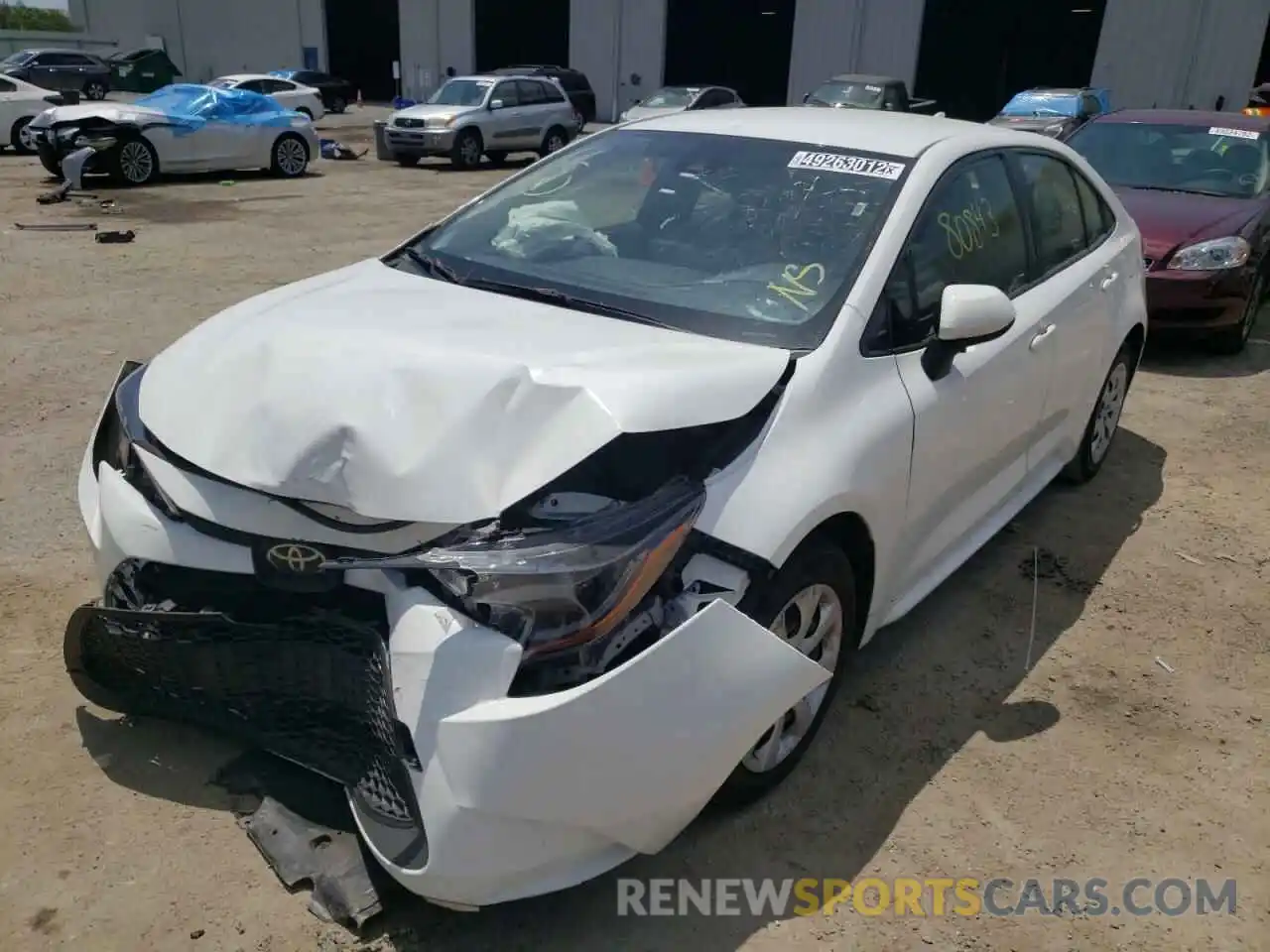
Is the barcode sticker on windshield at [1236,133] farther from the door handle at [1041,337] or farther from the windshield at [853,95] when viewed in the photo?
the windshield at [853,95]

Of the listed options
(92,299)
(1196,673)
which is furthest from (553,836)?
(92,299)

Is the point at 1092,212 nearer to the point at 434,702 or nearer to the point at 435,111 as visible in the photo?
the point at 434,702

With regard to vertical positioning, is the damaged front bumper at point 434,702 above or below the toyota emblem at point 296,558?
below

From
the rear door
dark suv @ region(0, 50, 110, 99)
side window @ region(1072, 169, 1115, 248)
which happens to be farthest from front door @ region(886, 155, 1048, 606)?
dark suv @ region(0, 50, 110, 99)

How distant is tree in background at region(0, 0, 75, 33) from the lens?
71062 mm

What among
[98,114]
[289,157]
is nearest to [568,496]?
[98,114]

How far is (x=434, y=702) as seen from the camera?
7.05ft

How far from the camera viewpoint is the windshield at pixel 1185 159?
7.97 meters

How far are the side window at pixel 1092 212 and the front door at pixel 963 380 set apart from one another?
860mm

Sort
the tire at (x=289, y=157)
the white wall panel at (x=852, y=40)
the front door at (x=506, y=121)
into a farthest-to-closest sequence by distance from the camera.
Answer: the white wall panel at (x=852, y=40), the front door at (x=506, y=121), the tire at (x=289, y=157)

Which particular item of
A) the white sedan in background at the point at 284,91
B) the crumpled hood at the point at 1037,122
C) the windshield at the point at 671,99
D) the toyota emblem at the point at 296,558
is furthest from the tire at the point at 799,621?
the white sedan in background at the point at 284,91

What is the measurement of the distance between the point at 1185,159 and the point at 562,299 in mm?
7043

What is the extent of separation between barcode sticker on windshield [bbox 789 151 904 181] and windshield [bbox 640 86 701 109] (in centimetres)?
1840

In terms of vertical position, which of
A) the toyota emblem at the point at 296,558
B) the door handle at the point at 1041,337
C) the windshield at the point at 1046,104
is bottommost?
the windshield at the point at 1046,104
